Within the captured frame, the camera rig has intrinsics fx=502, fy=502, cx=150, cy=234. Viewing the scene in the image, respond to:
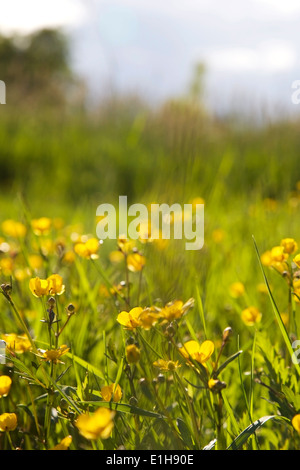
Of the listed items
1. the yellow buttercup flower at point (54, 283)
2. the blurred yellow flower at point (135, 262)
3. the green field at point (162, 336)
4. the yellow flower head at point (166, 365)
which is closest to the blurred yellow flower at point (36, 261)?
the green field at point (162, 336)

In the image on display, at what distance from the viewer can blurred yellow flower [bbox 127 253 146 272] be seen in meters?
0.89

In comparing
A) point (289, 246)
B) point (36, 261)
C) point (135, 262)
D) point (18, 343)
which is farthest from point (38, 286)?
point (36, 261)

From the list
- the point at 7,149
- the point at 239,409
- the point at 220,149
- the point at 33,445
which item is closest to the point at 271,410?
the point at 239,409

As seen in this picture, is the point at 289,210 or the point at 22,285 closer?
the point at 22,285

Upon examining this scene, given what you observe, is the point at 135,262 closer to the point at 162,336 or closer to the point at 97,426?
the point at 162,336

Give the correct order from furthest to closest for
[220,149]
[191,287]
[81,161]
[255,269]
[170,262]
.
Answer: [81,161]
[220,149]
[255,269]
[191,287]
[170,262]

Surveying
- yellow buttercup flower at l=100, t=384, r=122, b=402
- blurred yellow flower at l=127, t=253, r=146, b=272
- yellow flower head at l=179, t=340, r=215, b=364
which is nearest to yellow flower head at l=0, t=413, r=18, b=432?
yellow buttercup flower at l=100, t=384, r=122, b=402

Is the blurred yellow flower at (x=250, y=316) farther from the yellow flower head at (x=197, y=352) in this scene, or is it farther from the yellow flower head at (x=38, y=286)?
the yellow flower head at (x=38, y=286)

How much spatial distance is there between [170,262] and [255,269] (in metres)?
0.64

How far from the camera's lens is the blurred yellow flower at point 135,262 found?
0.89m

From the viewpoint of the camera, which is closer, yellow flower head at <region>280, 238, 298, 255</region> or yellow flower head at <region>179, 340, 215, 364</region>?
yellow flower head at <region>179, 340, 215, 364</region>

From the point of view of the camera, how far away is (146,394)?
693mm

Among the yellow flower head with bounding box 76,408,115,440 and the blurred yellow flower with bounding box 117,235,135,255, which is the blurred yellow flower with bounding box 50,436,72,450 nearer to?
the yellow flower head with bounding box 76,408,115,440
